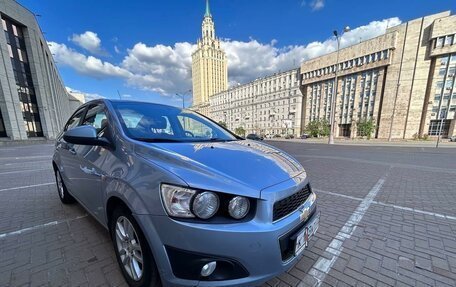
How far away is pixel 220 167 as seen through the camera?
5.00 feet

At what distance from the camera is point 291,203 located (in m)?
1.63

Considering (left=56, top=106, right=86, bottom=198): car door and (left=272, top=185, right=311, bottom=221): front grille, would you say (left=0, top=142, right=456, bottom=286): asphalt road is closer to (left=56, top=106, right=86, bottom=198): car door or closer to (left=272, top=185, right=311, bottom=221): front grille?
(left=56, top=106, right=86, bottom=198): car door

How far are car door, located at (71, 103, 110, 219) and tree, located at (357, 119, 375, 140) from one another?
61.9 m

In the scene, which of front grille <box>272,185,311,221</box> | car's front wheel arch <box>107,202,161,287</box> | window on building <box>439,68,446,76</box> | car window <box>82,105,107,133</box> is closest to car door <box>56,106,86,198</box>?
car window <box>82,105,107,133</box>

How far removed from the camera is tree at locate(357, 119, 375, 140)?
52344 millimetres

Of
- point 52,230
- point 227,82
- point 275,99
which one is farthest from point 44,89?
point 227,82

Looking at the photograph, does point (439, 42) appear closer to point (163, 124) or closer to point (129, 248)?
point (163, 124)

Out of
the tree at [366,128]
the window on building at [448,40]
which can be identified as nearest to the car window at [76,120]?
the tree at [366,128]

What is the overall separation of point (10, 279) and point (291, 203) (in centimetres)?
272

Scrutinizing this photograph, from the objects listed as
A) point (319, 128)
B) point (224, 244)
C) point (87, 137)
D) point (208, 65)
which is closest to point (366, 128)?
point (319, 128)

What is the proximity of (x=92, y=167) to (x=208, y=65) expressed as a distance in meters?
110

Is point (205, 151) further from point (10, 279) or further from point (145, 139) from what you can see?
point (10, 279)

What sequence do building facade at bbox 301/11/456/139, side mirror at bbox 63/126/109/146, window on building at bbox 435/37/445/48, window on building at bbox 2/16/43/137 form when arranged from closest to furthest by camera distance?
side mirror at bbox 63/126/109/146 → window on building at bbox 2/16/43/137 → window on building at bbox 435/37/445/48 → building facade at bbox 301/11/456/139

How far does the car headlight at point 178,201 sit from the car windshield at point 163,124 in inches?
30.3
